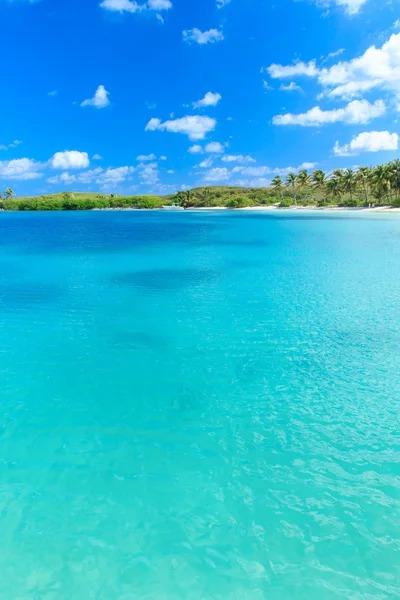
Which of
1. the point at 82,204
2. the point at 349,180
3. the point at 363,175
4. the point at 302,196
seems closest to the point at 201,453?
the point at 363,175

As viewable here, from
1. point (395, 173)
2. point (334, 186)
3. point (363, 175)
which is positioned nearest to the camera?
point (395, 173)

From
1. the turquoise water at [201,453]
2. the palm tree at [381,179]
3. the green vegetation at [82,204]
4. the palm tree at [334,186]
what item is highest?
the green vegetation at [82,204]

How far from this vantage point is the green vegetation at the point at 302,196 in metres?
82.7

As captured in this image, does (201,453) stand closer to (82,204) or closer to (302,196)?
(302,196)

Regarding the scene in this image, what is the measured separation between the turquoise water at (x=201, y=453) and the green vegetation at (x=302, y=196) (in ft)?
260

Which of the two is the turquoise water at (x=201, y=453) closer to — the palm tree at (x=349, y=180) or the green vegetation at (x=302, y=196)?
the green vegetation at (x=302, y=196)

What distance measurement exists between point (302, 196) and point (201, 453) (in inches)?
5646

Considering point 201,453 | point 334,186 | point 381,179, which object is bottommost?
point 201,453

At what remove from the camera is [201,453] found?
6.72 m

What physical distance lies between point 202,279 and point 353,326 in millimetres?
10875

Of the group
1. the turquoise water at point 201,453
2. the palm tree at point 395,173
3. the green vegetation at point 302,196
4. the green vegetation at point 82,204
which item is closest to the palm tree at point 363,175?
the green vegetation at point 302,196

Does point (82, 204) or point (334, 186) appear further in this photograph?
point (82, 204)

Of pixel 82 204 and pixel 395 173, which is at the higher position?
pixel 82 204

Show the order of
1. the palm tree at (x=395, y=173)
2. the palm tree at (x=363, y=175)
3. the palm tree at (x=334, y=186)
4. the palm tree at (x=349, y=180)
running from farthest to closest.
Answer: the palm tree at (x=334, y=186)
the palm tree at (x=349, y=180)
the palm tree at (x=363, y=175)
the palm tree at (x=395, y=173)
